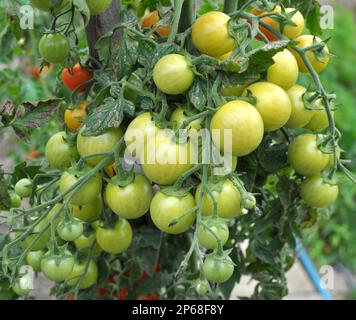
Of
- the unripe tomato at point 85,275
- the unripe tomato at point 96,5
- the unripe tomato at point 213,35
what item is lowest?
the unripe tomato at point 85,275

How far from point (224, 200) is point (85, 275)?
1.08 feet

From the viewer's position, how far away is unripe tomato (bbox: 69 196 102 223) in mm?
725

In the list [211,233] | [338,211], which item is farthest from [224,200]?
[338,211]

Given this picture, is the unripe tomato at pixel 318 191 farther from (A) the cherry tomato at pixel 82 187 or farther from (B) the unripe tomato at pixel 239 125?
(A) the cherry tomato at pixel 82 187

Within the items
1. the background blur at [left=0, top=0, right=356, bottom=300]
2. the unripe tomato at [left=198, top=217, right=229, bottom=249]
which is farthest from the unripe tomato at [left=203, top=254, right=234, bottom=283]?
the background blur at [left=0, top=0, right=356, bottom=300]

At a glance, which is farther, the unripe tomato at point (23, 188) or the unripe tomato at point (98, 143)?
the unripe tomato at point (23, 188)

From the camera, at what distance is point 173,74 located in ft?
1.98

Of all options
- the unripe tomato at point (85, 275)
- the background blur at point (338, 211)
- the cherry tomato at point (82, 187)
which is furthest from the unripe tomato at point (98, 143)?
the background blur at point (338, 211)

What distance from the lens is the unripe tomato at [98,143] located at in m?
0.66

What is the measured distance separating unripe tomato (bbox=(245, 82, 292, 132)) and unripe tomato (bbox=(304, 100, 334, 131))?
3.1 inches

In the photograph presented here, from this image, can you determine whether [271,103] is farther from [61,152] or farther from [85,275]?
[85,275]

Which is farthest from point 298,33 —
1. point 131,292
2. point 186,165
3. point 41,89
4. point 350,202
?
point 350,202

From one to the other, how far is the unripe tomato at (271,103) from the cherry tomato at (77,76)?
259 millimetres

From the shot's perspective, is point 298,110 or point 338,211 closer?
point 298,110
